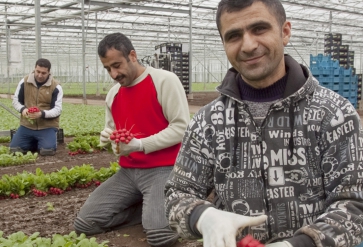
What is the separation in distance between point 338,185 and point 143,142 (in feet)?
7.45

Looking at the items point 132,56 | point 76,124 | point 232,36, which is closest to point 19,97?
point 76,124

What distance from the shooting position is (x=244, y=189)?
5.98 ft

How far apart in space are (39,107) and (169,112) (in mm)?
4362

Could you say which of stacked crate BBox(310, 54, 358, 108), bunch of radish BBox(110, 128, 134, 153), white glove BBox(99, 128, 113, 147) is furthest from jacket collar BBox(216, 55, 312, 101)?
stacked crate BBox(310, 54, 358, 108)

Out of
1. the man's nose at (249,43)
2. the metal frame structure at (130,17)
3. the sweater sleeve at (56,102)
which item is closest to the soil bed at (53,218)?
the man's nose at (249,43)

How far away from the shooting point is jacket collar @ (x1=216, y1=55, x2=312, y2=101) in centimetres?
174

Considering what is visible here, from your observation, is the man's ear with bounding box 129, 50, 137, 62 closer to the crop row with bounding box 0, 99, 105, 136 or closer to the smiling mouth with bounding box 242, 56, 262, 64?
the smiling mouth with bounding box 242, 56, 262, 64

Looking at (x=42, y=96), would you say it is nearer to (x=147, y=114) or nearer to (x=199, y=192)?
(x=147, y=114)

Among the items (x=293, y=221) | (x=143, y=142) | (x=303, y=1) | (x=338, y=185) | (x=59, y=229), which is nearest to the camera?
(x=338, y=185)

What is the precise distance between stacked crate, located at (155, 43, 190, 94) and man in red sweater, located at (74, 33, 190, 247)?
1473 cm

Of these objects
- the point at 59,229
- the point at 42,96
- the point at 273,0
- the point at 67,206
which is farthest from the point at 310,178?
the point at 42,96

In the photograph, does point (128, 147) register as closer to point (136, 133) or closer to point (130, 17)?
point (136, 133)

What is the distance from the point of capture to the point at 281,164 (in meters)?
1.76

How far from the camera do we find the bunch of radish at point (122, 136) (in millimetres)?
3617
